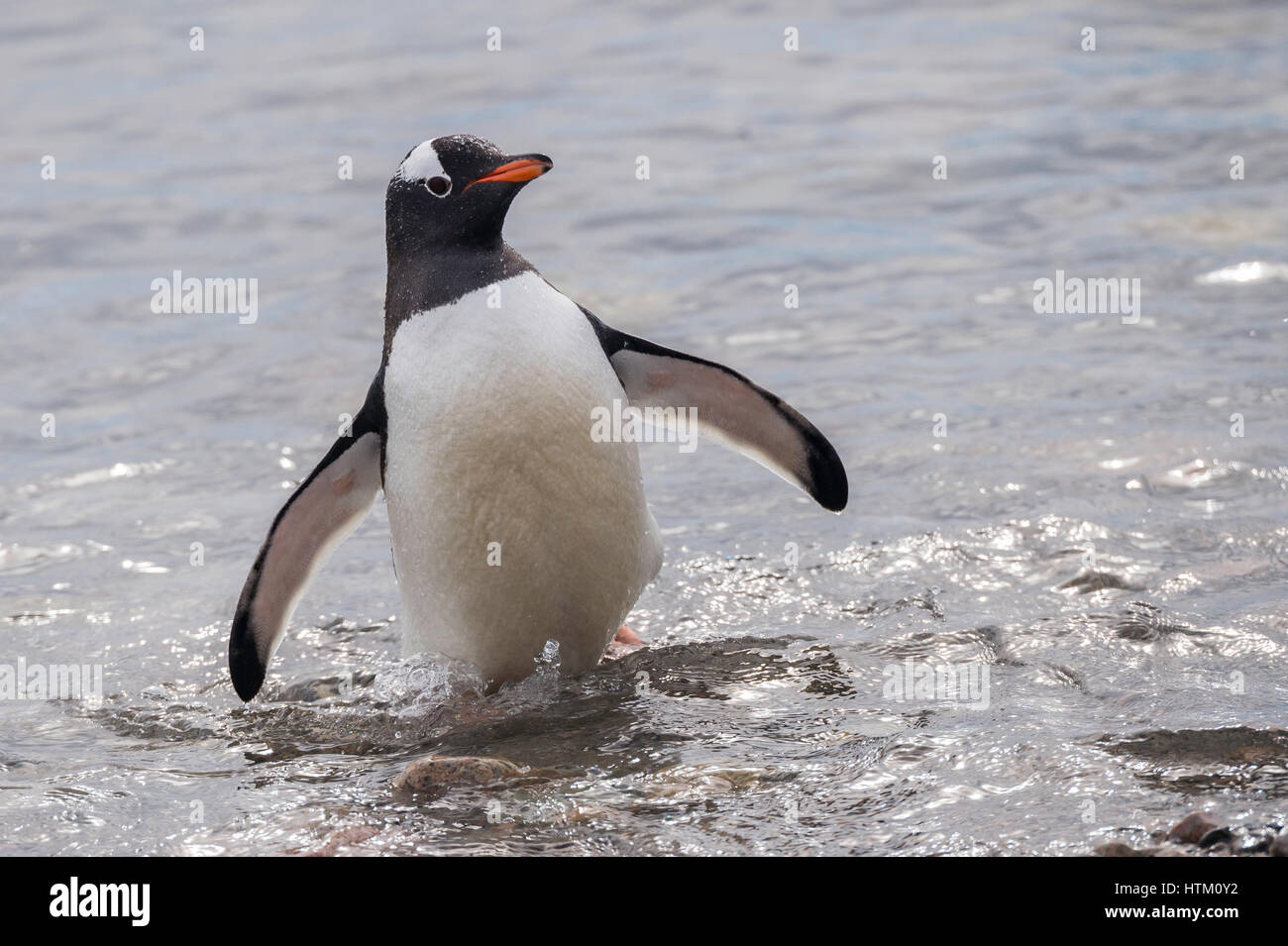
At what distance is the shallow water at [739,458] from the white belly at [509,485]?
0.18 m

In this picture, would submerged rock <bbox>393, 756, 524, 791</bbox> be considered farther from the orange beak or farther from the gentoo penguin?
the orange beak

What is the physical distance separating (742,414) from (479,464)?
3.05 feet

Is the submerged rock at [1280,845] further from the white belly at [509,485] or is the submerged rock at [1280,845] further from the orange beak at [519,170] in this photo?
the orange beak at [519,170]

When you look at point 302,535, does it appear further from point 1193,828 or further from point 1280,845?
point 1280,845

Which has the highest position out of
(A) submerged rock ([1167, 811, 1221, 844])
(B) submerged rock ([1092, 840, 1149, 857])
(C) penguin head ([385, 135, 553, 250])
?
(C) penguin head ([385, 135, 553, 250])

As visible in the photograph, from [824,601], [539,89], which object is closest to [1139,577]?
[824,601]

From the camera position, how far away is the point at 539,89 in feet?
46.2

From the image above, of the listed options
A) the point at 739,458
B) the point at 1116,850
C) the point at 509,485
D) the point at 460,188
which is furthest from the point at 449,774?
the point at 739,458

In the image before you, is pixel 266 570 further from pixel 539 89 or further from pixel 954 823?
pixel 539 89

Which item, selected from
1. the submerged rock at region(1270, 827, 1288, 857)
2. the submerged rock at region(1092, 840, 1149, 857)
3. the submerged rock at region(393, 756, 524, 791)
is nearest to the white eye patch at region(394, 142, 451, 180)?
the submerged rock at region(393, 756, 524, 791)

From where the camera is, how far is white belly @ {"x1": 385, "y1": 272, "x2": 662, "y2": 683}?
4199 mm

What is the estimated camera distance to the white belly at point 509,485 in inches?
165

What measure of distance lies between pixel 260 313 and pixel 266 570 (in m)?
4.86

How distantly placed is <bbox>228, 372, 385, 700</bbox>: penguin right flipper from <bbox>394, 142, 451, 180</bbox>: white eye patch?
1.76 ft
